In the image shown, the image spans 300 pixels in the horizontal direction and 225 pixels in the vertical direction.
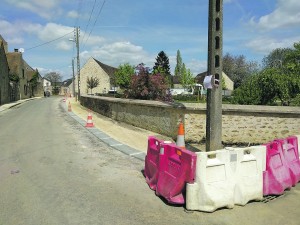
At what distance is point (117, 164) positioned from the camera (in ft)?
26.9

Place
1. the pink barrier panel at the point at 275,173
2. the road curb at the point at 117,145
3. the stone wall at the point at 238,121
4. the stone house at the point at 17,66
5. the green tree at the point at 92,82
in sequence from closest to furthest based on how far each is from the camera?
the pink barrier panel at the point at 275,173
the road curb at the point at 117,145
the stone wall at the point at 238,121
the stone house at the point at 17,66
the green tree at the point at 92,82

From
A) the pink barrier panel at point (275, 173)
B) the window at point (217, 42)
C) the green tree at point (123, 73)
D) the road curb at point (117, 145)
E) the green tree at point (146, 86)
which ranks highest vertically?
the green tree at point (123, 73)

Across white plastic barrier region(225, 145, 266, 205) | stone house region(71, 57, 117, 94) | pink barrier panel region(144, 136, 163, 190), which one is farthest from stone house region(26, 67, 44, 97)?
white plastic barrier region(225, 145, 266, 205)

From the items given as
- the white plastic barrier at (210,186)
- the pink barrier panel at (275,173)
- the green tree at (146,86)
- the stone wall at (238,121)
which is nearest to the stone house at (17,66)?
the green tree at (146,86)

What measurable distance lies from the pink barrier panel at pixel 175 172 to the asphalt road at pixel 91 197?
18 centimetres

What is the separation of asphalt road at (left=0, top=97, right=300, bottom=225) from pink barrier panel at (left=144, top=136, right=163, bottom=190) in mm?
156

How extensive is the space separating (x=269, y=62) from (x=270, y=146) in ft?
251

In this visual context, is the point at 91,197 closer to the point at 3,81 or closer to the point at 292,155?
the point at 292,155

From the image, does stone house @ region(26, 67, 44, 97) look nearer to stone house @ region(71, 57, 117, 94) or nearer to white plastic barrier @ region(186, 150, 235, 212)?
stone house @ region(71, 57, 117, 94)

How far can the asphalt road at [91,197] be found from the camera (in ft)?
15.9

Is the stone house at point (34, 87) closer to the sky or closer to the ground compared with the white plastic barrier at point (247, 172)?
closer to the sky

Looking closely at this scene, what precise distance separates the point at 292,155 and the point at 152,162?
2.91m

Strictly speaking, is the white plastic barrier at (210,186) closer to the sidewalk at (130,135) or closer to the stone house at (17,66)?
the sidewalk at (130,135)

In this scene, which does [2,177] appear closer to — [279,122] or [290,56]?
[279,122]
